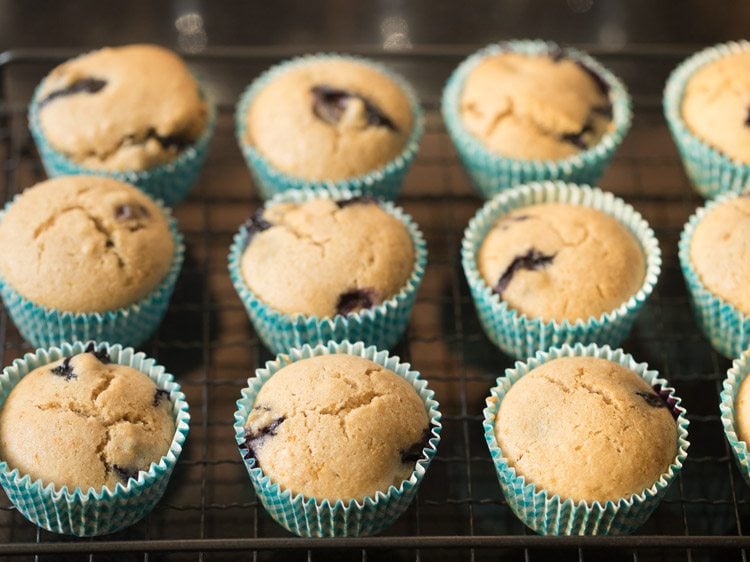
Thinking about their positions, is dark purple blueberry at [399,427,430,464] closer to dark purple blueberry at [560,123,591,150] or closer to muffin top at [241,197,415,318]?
muffin top at [241,197,415,318]

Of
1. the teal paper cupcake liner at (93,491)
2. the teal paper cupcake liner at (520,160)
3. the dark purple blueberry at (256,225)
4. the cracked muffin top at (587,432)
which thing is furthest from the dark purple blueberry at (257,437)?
the teal paper cupcake liner at (520,160)

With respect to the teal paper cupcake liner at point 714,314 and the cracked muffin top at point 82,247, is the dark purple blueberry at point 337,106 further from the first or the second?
the teal paper cupcake liner at point 714,314

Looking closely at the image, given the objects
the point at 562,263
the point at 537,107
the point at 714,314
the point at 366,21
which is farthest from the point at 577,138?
the point at 366,21

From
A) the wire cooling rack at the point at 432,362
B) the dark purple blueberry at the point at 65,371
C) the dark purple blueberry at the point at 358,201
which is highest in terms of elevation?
the dark purple blueberry at the point at 358,201

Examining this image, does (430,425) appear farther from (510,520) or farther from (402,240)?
(402,240)

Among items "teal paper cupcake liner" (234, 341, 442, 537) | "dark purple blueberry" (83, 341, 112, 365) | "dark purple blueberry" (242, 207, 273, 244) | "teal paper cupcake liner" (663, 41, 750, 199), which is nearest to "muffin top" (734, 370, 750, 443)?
"teal paper cupcake liner" (234, 341, 442, 537)

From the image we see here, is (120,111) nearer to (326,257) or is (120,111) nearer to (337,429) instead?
(326,257)
